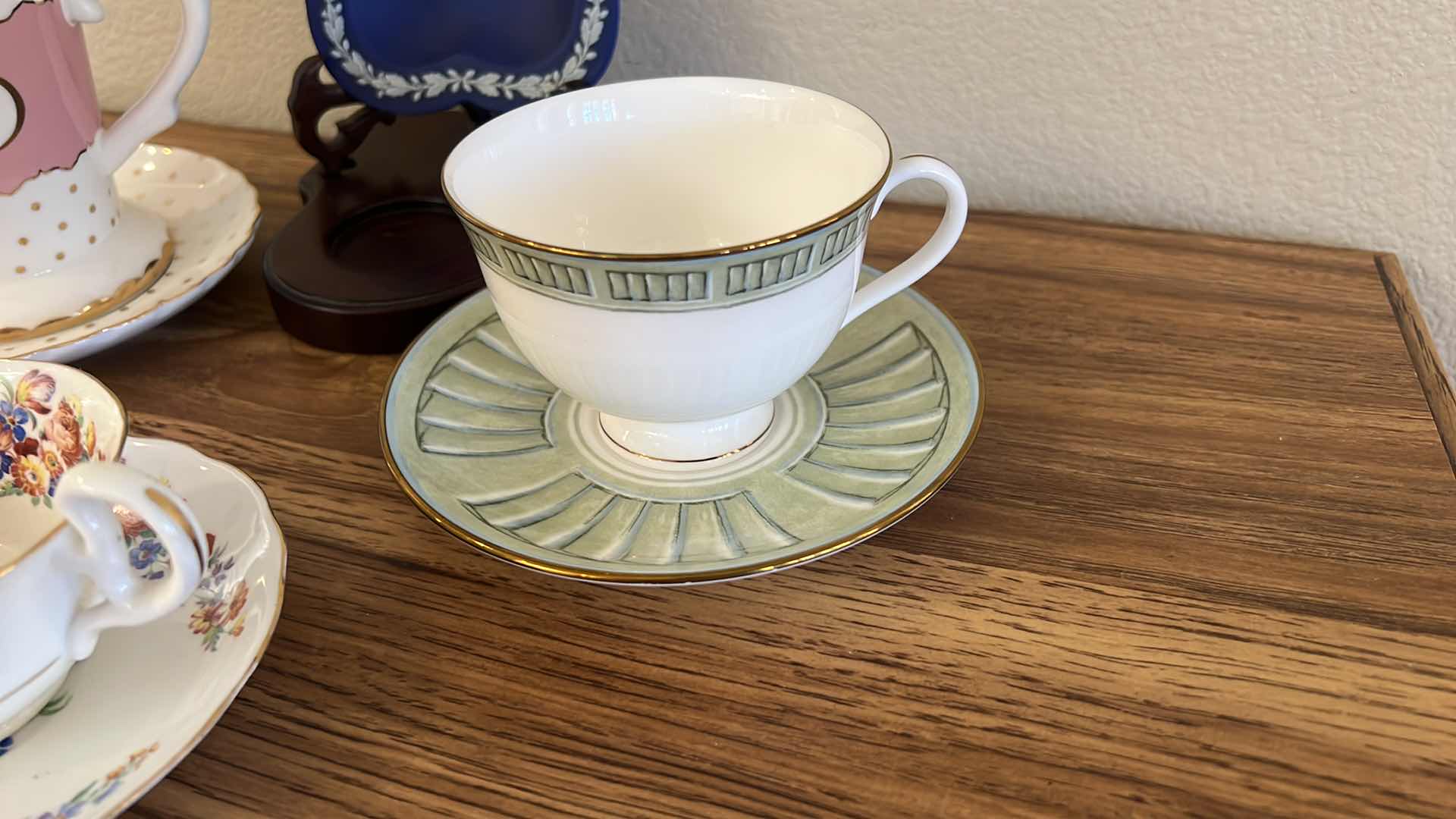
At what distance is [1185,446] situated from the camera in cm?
46

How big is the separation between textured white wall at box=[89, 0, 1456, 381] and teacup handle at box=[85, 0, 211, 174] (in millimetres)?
256

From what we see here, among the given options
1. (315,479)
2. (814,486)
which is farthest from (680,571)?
(315,479)

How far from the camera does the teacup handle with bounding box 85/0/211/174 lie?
1.72ft

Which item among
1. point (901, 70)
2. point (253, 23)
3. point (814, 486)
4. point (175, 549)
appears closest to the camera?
point (175, 549)

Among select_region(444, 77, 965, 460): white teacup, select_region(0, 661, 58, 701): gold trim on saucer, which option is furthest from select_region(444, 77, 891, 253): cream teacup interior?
select_region(0, 661, 58, 701): gold trim on saucer

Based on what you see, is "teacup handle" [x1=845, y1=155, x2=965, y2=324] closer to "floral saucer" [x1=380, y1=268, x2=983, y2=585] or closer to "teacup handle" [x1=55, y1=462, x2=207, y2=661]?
"floral saucer" [x1=380, y1=268, x2=983, y2=585]

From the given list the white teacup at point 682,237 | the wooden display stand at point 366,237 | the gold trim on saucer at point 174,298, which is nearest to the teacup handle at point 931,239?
the white teacup at point 682,237

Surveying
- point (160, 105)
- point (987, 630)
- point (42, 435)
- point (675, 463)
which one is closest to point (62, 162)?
point (160, 105)

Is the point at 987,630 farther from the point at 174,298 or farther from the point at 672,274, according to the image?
the point at 174,298

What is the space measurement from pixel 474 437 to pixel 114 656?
0.15m

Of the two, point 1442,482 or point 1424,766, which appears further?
point 1442,482

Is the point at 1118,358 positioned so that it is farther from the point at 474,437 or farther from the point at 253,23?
the point at 253,23

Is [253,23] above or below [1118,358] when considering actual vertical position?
above

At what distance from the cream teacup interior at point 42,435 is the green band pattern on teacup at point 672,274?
0.46 feet
